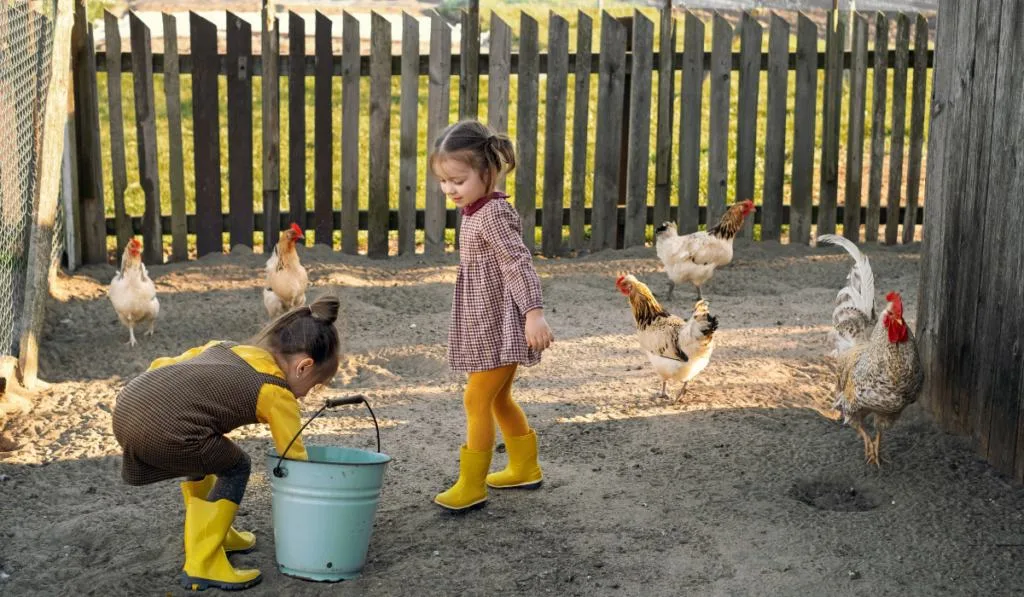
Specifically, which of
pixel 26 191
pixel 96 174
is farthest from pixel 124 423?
pixel 96 174

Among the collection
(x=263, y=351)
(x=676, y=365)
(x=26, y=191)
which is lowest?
(x=676, y=365)

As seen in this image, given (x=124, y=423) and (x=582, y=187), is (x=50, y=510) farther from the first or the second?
(x=582, y=187)

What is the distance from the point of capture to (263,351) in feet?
12.3

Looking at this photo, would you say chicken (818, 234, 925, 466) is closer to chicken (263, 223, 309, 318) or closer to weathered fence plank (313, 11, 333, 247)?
chicken (263, 223, 309, 318)

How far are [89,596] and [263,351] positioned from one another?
96 centimetres

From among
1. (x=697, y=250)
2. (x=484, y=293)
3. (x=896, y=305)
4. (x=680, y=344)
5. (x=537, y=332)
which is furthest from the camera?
(x=697, y=250)

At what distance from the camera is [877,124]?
29.8ft

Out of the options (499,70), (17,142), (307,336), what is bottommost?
(307,336)

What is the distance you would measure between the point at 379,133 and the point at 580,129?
154cm

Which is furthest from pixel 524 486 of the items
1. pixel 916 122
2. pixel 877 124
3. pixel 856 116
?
pixel 916 122

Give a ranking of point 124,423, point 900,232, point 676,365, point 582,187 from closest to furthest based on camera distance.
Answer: point 124,423
point 676,365
point 582,187
point 900,232

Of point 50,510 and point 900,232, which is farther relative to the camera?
point 900,232

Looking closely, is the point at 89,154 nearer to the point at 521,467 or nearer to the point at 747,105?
the point at 747,105

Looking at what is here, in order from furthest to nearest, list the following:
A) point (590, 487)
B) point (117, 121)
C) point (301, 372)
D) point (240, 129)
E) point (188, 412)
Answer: point (240, 129), point (117, 121), point (590, 487), point (301, 372), point (188, 412)
